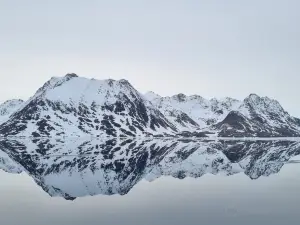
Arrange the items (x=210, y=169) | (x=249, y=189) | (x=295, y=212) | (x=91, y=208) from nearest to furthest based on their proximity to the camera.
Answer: (x=295, y=212), (x=91, y=208), (x=249, y=189), (x=210, y=169)

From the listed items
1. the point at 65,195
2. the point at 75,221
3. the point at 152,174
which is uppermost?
the point at 152,174

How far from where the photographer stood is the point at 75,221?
1555 inches

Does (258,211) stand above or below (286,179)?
below

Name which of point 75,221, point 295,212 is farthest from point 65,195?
point 295,212

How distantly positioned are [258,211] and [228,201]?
23.8 ft

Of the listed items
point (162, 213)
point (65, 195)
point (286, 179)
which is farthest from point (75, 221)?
point (286, 179)

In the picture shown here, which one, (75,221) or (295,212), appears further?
(295,212)

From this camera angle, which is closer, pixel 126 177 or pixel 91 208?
pixel 91 208

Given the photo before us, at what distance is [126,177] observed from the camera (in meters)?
76.8

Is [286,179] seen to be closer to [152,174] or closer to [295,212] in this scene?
[152,174]

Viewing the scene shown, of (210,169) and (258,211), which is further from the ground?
(210,169)

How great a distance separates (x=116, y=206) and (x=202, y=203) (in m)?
11.3

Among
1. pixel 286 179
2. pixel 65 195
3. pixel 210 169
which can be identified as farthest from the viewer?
pixel 210 169

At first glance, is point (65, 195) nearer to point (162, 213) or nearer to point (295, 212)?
point (162, 213)
